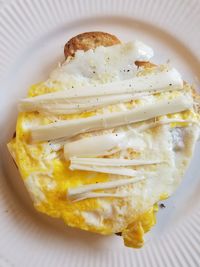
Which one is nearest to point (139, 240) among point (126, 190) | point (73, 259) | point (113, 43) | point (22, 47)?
point (126, 190)

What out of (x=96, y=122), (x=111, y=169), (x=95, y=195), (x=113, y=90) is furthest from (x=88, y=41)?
(x=95, y=195)

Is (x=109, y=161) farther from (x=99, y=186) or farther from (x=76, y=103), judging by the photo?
(x=76, y=103)

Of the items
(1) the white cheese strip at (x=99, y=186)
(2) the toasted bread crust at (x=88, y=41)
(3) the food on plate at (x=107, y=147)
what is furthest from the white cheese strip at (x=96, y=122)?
(2) the toasted bread crust at (x=88, y=41)

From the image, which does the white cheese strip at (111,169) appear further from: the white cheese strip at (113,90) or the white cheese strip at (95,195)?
the white cheese strip at (113,90)

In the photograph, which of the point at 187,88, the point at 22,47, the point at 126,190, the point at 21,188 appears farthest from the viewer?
the point at 22,47

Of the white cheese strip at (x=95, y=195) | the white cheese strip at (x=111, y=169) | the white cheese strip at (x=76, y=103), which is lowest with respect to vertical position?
the white cheese strip at (x=95, y=195)

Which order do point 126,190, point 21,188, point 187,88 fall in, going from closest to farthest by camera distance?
point 126,190, point 187,88, point 21,188

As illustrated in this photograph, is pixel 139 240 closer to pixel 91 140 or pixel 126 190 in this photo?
pixel 126 190
